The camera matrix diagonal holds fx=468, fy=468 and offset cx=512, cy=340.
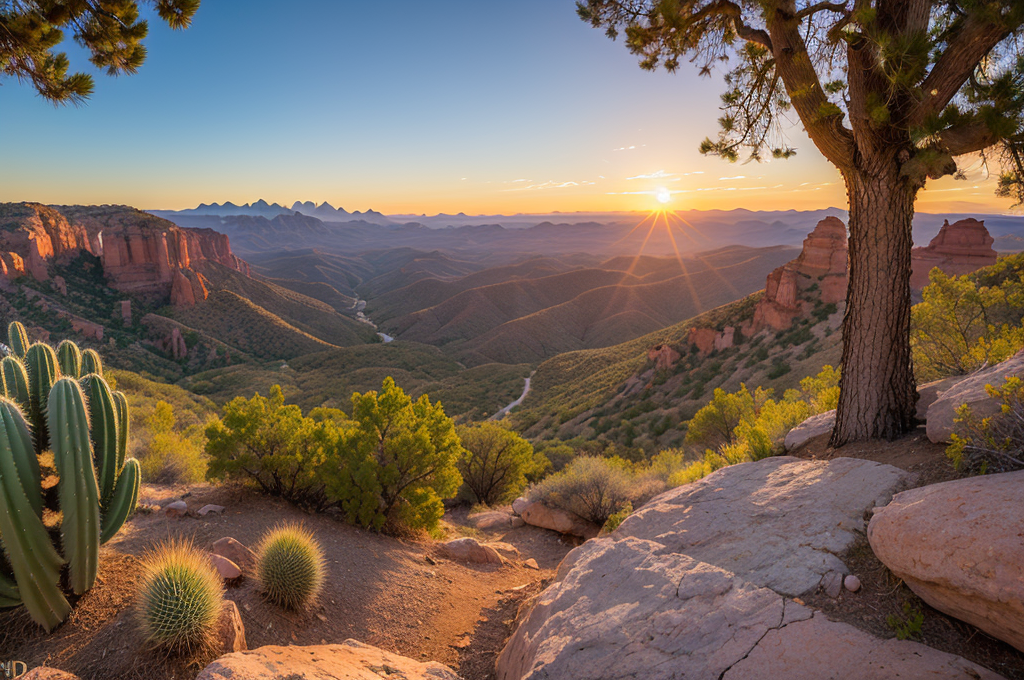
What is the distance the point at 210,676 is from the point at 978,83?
10.1m

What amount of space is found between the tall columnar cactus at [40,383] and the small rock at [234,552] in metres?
2.55

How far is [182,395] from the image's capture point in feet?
127

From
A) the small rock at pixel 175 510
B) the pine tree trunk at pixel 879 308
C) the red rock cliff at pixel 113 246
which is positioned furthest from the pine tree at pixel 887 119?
the red rock cliff at pixel 113 246

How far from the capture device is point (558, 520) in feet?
39.9

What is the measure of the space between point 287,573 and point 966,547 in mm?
6637

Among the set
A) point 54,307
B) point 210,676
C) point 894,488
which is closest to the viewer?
point 210,676

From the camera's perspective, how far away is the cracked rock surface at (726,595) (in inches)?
136

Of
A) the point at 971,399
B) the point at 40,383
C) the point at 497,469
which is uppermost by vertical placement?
the point at 40,383

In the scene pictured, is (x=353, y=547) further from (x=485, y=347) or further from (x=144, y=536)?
(x=485, y=347)

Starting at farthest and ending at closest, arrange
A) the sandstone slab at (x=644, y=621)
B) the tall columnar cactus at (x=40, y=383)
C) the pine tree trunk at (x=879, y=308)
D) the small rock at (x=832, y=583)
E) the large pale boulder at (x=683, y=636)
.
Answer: the pine tree trunk at (x=879, y=308) → the tall columnar cactus at (x=40, y=383) → the small rock at (x=832, y=583) → the sandstone slab at (x=644, y=621) → the large pale boulder at (x=683, y=636)

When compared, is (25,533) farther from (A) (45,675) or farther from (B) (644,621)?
(B) (644,621)

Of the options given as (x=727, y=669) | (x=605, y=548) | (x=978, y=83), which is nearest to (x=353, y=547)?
(x=605, y=548)

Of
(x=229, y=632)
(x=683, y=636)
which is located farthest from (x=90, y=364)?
(x=683, y=636)

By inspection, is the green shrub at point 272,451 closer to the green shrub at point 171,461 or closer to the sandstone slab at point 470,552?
the sandstone slab at point 470,552
